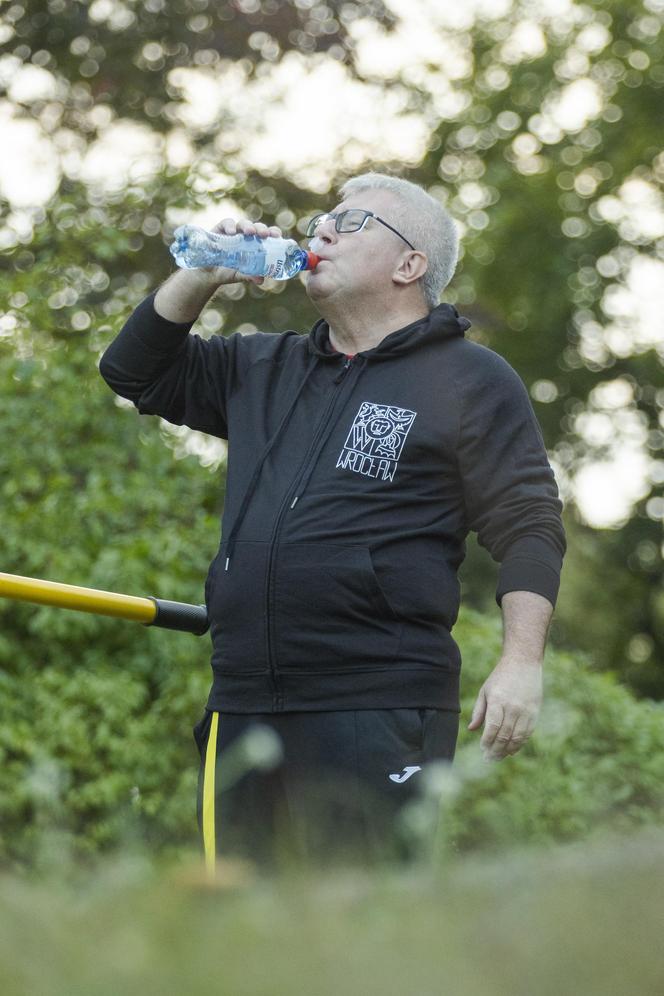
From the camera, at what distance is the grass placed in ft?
3.56

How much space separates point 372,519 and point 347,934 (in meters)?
2.09

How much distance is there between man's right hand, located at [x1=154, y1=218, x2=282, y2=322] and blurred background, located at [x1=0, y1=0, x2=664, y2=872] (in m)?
1.39

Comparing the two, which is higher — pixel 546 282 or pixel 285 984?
pixel 285 984

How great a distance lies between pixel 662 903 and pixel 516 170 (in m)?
25.6

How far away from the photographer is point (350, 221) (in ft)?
12.2

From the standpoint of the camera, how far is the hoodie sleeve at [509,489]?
3285 mm

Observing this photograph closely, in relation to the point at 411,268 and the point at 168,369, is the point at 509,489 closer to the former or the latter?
the point at 411,268

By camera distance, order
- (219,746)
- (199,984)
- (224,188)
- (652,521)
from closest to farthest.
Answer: (199,984) → (219,746) → (224,188) → (652,521)

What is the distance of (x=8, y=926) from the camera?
3.84 feet

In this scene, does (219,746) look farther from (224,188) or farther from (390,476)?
(224,188)

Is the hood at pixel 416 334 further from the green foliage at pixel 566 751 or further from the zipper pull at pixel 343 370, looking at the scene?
the green foliage at pixel 566 751

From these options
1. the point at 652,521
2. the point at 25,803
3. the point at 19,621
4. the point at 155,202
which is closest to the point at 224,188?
the point at 155,202

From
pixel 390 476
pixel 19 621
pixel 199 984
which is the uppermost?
pixel 199 984

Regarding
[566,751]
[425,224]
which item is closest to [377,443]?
[425,224]
